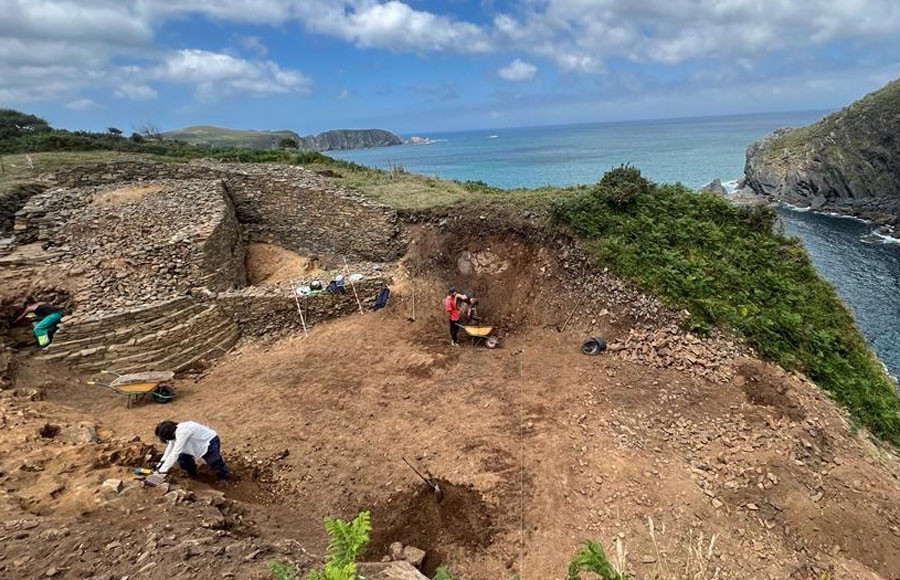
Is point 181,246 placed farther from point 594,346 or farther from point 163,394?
point 594,346

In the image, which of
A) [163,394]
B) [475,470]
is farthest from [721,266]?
[163,394]

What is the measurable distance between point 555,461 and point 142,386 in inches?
349

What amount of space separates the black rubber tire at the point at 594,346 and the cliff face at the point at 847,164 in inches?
1842

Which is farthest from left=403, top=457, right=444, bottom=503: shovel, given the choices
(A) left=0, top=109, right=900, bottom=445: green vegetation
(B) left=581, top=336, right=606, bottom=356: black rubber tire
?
(A) left=0, top=109, right=900, bottom=445: green vegetation

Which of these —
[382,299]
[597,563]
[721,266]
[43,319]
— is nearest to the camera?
[597,563]

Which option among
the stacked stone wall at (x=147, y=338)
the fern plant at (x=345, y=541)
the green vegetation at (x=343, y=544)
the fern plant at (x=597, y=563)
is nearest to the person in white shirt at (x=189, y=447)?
the green vegetation at (x=343, y=544)

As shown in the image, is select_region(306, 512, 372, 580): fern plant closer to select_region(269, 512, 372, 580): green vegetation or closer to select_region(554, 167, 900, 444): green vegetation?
select_region(269, 512, 372, 580): green vegetation

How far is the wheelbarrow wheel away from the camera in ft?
34.8

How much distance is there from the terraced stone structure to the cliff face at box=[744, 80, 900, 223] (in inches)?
1944

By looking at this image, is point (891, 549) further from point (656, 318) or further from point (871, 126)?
point (871, 126)

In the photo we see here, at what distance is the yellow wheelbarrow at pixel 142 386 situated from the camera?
10312 millimetres

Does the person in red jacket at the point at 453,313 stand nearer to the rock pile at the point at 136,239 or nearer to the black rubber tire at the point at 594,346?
the black rubber tire at the point at 594,346

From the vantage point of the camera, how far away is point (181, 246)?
14.2 meters

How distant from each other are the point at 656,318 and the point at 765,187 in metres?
60.2
